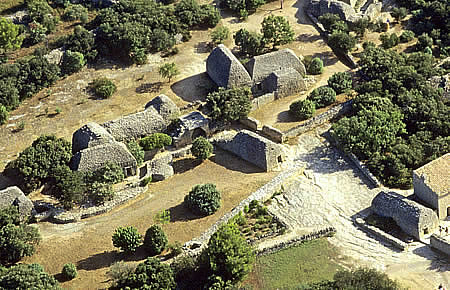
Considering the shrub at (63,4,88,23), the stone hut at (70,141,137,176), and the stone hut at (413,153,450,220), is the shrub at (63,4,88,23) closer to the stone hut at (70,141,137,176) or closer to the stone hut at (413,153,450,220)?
the stone hut at (70,141,137,176)

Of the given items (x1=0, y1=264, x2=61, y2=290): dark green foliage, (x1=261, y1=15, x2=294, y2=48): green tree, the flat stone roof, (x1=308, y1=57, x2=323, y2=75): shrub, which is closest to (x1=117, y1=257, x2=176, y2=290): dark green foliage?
(x1=0, y1=264, x2=61, y2=290): dark green foliage

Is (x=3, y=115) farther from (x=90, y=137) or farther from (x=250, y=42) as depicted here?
(x=250, y=42)

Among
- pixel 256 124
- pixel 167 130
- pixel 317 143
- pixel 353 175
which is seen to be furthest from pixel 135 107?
pixel 353 175

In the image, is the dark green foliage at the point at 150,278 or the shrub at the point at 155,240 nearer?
the dark green foliage at the point at 150,278

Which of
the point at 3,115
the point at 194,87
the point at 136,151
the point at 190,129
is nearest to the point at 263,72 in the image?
the point at 194,87

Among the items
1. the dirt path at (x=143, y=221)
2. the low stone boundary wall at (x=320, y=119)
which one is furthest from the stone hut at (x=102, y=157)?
the low stone boundary wall at (x=320, y=119)

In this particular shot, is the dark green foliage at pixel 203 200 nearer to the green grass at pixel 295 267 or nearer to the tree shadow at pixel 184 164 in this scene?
the tree shadow at pixel 184 164

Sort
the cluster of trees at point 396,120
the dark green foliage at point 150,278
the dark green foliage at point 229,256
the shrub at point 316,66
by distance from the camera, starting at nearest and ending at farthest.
A: the dark green foliage at point 150,278 < the dark green foliage at point 229,256 < the cluster of trees at point 396,120 < the shrub at point 316,66
